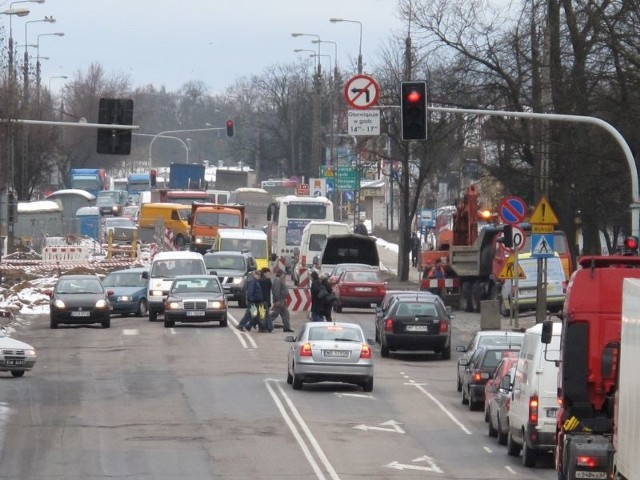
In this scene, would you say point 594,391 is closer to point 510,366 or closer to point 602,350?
point 602,350

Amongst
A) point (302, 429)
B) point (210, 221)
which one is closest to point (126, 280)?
point (302, 429)

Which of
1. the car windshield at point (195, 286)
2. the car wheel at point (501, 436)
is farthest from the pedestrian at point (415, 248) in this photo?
the car wheel at point (501, 436)

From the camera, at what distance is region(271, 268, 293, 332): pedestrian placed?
4022cm

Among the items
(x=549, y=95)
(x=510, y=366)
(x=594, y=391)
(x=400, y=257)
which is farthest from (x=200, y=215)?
(x=594, y=391)

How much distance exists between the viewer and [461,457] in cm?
2097

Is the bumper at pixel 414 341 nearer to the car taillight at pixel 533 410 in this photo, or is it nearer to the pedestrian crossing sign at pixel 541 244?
the pedestrian crossing sign at pixel 541 244

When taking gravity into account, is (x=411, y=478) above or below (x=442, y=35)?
below

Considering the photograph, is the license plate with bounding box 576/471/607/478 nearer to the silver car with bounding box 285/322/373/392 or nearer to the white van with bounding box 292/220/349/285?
the silver car with bounding box 285/322/373/392

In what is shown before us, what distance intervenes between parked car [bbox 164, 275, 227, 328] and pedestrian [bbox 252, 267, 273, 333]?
4.19 feet

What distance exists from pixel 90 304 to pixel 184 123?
159 metres

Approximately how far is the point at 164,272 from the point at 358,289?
692 centimetres

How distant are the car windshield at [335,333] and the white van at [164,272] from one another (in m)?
16.2

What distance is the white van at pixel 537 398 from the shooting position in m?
19.3

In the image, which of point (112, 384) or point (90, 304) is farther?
point (90, 304)
